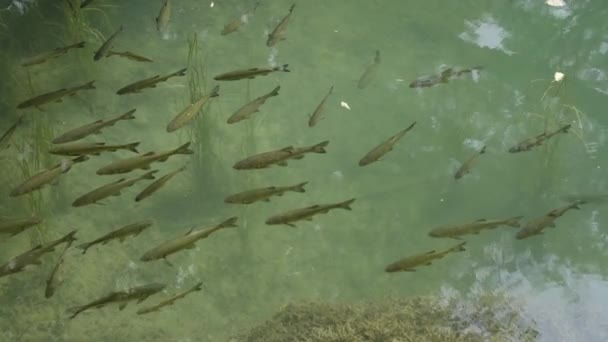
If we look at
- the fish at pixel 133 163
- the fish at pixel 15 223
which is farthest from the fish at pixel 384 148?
the fish at pixel 15 223

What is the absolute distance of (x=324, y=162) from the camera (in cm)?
754

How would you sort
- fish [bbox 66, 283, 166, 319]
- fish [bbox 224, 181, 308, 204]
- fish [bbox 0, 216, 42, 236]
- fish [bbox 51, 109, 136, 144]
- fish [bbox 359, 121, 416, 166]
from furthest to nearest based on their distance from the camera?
1. fish [bbox 359, 121, 416, 166]
2. fish [bbox 51, 109, 136, 144]
3. fish [bbox 224, 181, 308, 204]
4. fish [bbox 0, 216, 42, 236]
5. fish [bbox 66, 283, 166, 319]

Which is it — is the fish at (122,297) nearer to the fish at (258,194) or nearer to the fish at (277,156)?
the fish at (258,194)

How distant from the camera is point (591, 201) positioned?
267 inches

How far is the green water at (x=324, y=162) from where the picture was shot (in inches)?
227

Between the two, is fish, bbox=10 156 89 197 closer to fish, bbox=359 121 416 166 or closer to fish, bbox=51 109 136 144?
fish, bbox=51 109 136 144

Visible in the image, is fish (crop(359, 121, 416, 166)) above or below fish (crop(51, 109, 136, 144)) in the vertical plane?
below

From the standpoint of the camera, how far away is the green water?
5777 millimetres

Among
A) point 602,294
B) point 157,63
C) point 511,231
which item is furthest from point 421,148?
point 157,63

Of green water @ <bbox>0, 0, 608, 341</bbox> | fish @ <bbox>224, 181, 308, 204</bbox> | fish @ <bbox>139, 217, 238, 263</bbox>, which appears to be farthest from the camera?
green water @ <bbox>0, 0, 608, 341</bbox>

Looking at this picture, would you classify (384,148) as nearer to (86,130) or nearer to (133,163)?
(133,163)

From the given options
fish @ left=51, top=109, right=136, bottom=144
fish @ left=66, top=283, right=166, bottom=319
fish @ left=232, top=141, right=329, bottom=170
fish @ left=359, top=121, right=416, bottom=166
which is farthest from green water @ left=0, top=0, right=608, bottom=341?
fish @ left=232, top=141, right=329, bottom=170

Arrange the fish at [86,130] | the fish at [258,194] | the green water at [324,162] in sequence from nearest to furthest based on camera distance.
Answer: the fish at [258,194] < the fish at [86,130] < the green water at [324,162]

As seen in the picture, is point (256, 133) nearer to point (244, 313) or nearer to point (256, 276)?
point (256, 276)
